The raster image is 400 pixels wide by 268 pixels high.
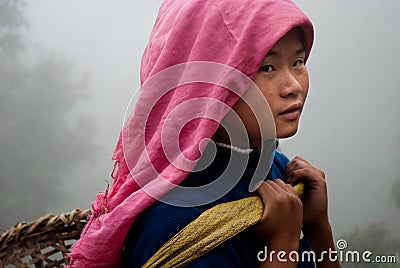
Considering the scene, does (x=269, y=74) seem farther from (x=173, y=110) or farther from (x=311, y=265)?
(x=311, y=265)

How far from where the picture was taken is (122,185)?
632 millimetres

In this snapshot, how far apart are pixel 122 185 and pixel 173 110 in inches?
5.3


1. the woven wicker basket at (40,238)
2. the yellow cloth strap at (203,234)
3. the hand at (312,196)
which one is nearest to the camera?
the yellow cloth strap at (203,234)

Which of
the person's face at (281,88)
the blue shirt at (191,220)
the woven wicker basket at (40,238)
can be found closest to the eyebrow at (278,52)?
the person's face at (281,88)

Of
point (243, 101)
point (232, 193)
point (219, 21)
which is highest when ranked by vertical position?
point (219, 21)

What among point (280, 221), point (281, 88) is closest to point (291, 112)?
point (281, 88)

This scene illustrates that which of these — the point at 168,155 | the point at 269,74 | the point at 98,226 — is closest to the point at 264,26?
the point at 269,74

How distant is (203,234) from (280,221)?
4.0 inches

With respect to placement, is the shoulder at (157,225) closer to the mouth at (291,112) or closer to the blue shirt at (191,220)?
the blue shirt at (191,220)

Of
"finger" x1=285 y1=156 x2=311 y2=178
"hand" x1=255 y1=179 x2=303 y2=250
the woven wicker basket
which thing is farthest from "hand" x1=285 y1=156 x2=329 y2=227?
the woven wicker basket

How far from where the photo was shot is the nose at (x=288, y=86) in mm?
574

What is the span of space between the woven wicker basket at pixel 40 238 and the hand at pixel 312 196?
19.1 inches

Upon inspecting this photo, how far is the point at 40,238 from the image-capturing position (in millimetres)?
1003

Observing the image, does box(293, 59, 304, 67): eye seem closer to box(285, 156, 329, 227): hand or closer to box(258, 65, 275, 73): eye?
box(258, 65, 275, 73): eye
